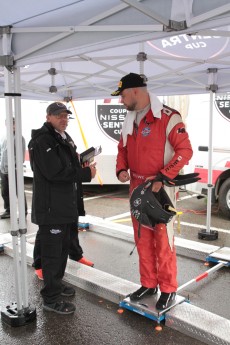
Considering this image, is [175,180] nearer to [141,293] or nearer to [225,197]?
[141,293]

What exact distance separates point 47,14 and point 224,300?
3415 mm

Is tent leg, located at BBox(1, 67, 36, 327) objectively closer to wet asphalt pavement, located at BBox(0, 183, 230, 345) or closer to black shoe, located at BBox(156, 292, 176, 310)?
wet asphalt pavement, located at BBox(0, 183, 230, 345)

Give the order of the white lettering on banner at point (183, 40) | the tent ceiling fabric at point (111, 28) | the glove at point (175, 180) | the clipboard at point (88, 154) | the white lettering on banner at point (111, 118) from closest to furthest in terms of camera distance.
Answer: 1. the tent ceiling fabric at point (111, 28)
2. the glove at point (175, 180)
3. the clipboard at point (88, 154)
4. the white lettering on banner at point (183, 40)
5. the white lettering on banner at point (111, 118)

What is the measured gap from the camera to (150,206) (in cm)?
319

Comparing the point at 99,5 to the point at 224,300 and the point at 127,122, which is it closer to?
the point at 127,122

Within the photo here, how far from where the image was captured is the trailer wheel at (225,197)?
7.55m

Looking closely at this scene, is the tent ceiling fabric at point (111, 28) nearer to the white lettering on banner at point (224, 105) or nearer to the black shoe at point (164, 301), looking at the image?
the black shoe at point (164, 301)

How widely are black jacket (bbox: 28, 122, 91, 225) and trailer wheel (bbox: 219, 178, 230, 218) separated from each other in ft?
15.6

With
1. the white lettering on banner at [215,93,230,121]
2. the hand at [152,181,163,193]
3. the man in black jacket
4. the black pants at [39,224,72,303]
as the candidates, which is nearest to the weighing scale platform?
the man in black jacket

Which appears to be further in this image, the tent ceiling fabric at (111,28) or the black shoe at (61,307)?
the black shoe at (61,307)

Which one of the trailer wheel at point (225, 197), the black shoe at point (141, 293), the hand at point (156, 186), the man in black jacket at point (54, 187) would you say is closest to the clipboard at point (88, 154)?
the man in black jacket at point (54, 187)

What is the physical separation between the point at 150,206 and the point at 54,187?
95 cm

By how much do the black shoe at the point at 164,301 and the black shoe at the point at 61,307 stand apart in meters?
0.89

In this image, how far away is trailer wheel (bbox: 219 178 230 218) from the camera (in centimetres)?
755
